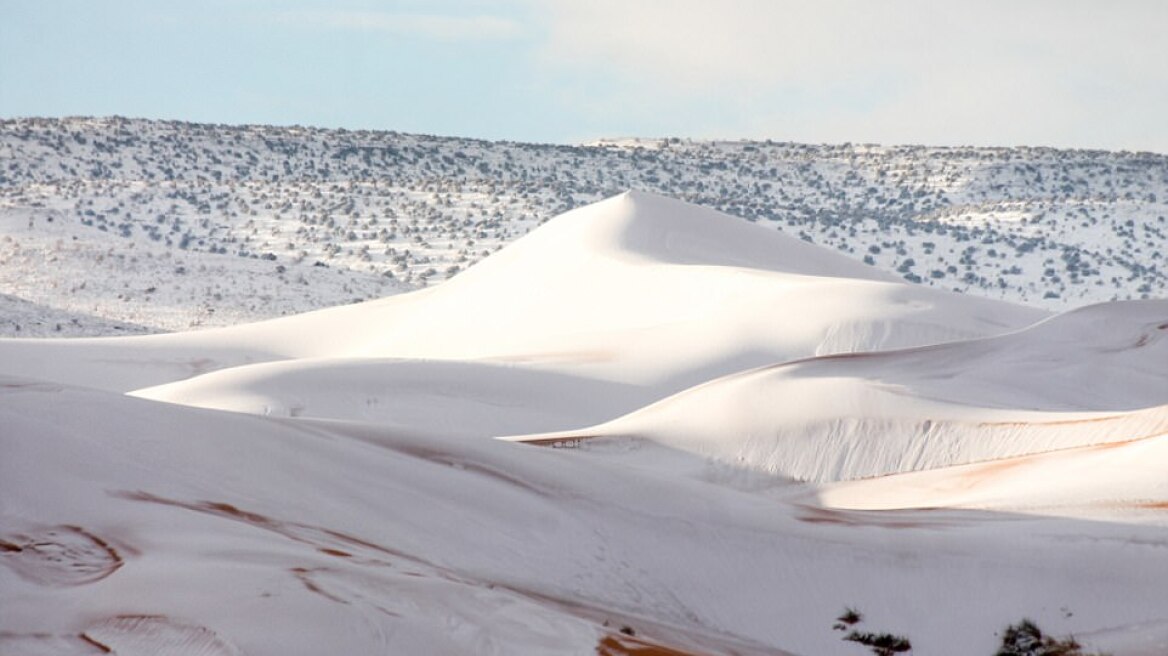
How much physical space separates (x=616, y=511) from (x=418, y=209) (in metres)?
19.3

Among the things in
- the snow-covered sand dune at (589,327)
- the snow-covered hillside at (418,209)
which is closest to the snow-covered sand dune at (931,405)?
the snow-covered sand dune at (589,327)

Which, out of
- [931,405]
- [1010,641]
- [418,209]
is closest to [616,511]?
[1010,641]

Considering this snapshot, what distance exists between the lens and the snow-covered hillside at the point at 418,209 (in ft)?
55.8

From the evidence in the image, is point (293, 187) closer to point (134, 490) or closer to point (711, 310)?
point (711, 310)

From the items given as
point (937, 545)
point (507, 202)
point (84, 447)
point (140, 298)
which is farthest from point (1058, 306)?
point (84, 447)

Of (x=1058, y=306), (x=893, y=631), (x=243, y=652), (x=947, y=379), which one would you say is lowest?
(x=243, y=652)

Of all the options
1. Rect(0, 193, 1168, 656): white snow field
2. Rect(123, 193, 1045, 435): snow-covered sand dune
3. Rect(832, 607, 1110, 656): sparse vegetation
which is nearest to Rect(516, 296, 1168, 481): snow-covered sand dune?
Rect(0, 193, 1168, 656): white snow field

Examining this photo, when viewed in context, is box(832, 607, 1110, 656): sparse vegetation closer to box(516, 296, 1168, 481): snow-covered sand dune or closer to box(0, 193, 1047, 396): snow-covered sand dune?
box(516, 296, 1168, 481): snow-covered sand dune

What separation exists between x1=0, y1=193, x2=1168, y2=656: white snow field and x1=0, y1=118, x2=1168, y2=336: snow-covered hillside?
364 inches

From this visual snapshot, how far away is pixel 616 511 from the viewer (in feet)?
12.4

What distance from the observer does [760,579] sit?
3605 millimetres

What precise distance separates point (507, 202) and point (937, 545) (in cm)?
1925

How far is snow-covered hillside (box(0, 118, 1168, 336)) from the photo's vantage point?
17000 mm

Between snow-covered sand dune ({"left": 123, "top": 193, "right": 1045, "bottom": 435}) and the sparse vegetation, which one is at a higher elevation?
snow-covered sand dune ({"left": 123, "top": 193, "right": 1045, "bottom": 435})
